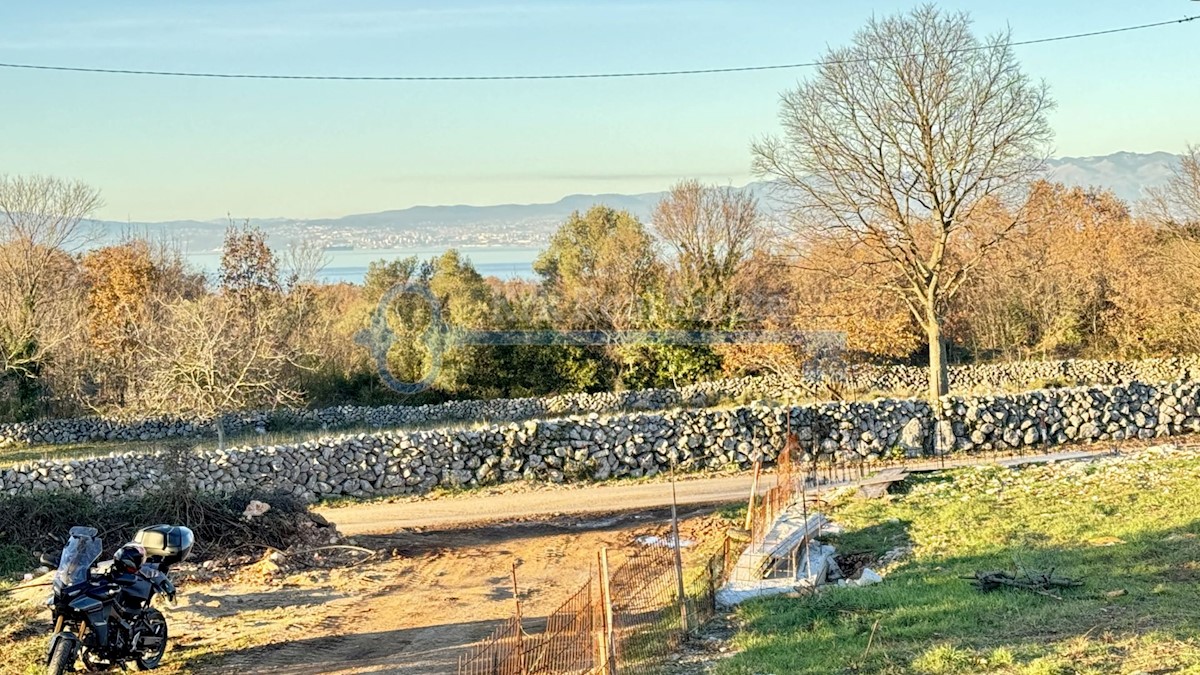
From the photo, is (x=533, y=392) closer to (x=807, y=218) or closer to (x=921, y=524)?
(x=807, y=218)

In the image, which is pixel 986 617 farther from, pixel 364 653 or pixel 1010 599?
pixel 364 653

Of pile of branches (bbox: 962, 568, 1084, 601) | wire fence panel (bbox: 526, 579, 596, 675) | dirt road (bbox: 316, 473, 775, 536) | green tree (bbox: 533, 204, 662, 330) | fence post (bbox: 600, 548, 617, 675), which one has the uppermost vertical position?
green tree (bbox: 533, 204, 662, 330)

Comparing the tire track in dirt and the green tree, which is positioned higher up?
the green tree

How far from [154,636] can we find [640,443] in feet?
48.8

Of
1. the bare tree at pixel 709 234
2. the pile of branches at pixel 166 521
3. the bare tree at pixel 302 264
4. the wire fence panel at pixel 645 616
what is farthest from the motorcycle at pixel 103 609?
the bare tree at pixel 302 264

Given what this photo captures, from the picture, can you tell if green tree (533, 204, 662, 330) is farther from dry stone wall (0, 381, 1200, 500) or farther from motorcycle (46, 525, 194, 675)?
motorcycle (46, 525, 194, 675)

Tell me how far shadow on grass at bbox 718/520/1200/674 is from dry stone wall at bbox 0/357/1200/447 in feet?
78.0

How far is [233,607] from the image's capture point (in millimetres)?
12734

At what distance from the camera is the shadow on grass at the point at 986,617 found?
880 cm

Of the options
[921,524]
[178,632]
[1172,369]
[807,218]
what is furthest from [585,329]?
[178,632]

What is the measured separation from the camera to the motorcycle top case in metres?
10.7

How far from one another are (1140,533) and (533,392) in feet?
97.5

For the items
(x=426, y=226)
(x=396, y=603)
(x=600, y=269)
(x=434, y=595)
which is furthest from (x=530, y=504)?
(x=426, y=226)

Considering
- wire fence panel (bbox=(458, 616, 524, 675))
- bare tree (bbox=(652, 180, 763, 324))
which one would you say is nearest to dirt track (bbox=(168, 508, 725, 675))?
wire fence panel (bbox=(458, 616, 524, 675))
